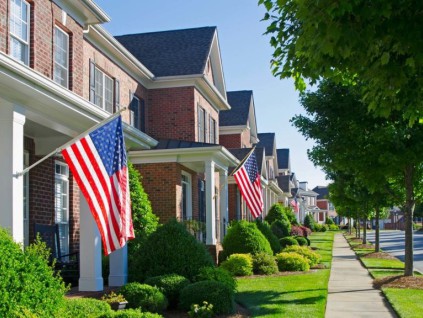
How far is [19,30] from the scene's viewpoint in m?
11.5

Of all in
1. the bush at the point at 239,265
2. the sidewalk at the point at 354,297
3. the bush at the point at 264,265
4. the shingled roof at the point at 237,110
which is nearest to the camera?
the sidewalk at the point at 354,297

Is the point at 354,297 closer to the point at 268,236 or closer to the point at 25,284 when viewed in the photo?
the point at 25,284

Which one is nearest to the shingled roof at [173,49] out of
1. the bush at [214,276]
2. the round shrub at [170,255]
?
the round shrub at [170,255]

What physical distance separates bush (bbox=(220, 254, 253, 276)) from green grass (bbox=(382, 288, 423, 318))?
180 inches

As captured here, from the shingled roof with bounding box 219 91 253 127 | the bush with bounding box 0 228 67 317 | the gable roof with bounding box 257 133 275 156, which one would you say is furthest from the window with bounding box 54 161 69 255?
the gable roof with bounding box 257 133 275 156

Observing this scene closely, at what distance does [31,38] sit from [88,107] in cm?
200

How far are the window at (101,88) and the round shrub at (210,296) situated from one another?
8.81 m

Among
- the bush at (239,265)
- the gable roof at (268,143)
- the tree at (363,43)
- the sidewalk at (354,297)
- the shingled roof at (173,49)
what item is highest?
the shingled roof at (173,49)

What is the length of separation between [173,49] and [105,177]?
625 inches

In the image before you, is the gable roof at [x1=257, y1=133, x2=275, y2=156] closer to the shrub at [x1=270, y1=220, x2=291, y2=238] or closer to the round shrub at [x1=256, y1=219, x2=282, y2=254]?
the shrub at [x1=270, y1=220, x2=291, y2=238]

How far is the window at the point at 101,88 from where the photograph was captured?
18188 mm

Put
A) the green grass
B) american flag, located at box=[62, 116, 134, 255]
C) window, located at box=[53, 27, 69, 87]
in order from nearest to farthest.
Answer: american flag, located at box=[62, 116, 134, 255] < the green grass < window, located at box=[53, 27, 69, 87]

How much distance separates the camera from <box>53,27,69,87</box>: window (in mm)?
12867

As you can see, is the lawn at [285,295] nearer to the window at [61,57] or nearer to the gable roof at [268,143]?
the window at [61,57]
